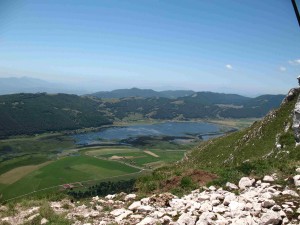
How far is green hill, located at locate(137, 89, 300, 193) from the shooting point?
20625 mm

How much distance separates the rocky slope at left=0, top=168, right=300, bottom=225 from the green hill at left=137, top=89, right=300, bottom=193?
6.26 feet

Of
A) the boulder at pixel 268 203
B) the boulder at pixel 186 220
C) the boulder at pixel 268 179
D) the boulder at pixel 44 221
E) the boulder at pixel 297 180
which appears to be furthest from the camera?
the boulder at pixel 268 179

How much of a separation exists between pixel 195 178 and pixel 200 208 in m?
6.67

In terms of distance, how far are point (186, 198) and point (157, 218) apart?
10.5 ft

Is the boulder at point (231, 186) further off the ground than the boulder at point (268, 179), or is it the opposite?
the boulder at point (268, 179)

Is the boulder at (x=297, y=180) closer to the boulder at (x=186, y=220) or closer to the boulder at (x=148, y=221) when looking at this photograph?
the boulder at (x=186, y=220)

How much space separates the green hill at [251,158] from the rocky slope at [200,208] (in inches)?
75.2

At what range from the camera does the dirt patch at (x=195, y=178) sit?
66.9 ft

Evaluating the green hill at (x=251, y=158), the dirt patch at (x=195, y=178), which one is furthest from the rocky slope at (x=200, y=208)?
the dirt patch at (x=195, y=178)

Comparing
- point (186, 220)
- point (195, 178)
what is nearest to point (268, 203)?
point (186, 220)

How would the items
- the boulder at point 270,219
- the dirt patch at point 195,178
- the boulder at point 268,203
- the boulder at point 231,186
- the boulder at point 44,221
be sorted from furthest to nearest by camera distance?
the dirt patch at point 195,178 → the boulder at point 231,186 → the boulder at point 44,221 → the boulder at point 268,203 → the boulder at point 270,219

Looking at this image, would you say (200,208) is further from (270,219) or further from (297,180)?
(297,180)

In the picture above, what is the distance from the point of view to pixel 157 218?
563 inches

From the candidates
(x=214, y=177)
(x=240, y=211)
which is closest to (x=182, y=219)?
(x=240, y=211)
